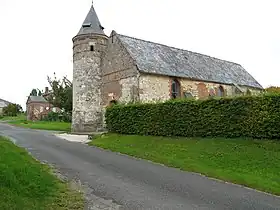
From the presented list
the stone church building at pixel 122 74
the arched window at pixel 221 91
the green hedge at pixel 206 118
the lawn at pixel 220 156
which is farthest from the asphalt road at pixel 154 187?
the arched window at pixel 221 91

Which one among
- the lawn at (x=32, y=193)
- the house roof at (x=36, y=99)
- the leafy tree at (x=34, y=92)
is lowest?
the lawn at (x=32, y=193)

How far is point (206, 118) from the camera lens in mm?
19438

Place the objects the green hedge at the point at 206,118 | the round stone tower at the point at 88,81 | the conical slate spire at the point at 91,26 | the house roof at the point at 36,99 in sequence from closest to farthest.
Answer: the green hedge at the point at 206,118
the round stone tower at the point at 88,81
the conical slate spire at the point at 91,26
the house roof at the point at 36,99

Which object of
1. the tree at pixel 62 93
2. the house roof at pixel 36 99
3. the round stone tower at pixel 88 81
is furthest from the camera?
the house roof at pixel 36 99

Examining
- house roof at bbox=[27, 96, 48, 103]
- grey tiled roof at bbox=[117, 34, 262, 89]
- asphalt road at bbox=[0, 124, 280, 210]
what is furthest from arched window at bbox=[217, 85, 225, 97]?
house roof at bbox=[27, 96, 48, 103]

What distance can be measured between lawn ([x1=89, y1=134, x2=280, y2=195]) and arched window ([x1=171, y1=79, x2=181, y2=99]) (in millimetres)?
10423

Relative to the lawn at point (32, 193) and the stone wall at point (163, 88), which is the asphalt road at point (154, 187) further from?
the stone wall at point (163, 88)

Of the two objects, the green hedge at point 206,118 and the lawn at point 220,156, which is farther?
the green hedge at point 206,118

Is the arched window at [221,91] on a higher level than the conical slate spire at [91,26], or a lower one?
lower

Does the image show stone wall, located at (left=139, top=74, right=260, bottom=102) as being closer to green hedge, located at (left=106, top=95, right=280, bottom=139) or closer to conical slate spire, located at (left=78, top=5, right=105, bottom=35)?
green hedge, located at (left=106, top=95, right=280, bottom=139)

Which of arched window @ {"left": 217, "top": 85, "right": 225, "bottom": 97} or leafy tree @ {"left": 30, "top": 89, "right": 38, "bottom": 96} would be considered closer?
arched window @ {"left": 217, "top": 85, "right": 225, "bottom": 97}

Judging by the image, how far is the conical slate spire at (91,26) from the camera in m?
32.9

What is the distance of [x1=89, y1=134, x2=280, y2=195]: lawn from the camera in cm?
1186

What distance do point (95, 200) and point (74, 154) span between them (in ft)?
29.6
